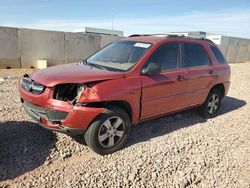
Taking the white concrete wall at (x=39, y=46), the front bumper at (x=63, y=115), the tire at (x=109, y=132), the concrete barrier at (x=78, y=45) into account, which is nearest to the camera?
the front bumper at (x=63, y=115)

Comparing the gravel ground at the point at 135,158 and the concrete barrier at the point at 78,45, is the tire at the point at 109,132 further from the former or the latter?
the concrete barrier at the point at 78,45

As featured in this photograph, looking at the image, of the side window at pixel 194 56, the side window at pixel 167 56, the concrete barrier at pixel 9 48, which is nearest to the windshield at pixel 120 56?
the side window at pixel 167 56

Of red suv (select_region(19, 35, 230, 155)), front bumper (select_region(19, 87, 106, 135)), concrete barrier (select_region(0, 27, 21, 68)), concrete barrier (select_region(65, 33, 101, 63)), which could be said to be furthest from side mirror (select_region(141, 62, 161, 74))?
concrete barrier (select_region(65, 33, 101, 63))

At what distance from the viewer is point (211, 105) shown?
6301 millimetres

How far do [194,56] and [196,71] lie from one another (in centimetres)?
35

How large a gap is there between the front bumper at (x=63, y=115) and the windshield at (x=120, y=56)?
1.00 m

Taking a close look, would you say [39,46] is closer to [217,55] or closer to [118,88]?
[217,55]

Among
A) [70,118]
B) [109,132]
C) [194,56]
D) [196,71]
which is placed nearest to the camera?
[70,118]

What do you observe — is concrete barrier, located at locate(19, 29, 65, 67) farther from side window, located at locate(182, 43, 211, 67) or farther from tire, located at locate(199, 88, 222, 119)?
tire, located at locate(199, 88, 222, 119)

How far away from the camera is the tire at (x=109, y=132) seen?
3885mm

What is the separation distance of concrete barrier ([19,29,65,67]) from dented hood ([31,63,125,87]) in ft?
32.8

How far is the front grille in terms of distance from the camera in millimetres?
3714

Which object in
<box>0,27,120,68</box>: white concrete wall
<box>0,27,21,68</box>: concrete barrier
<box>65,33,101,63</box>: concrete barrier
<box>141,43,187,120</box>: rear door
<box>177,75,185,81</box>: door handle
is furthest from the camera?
<box>65,33,101,63</box>: concrete barrier

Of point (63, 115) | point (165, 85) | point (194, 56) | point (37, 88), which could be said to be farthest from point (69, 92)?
point (194, 56)
